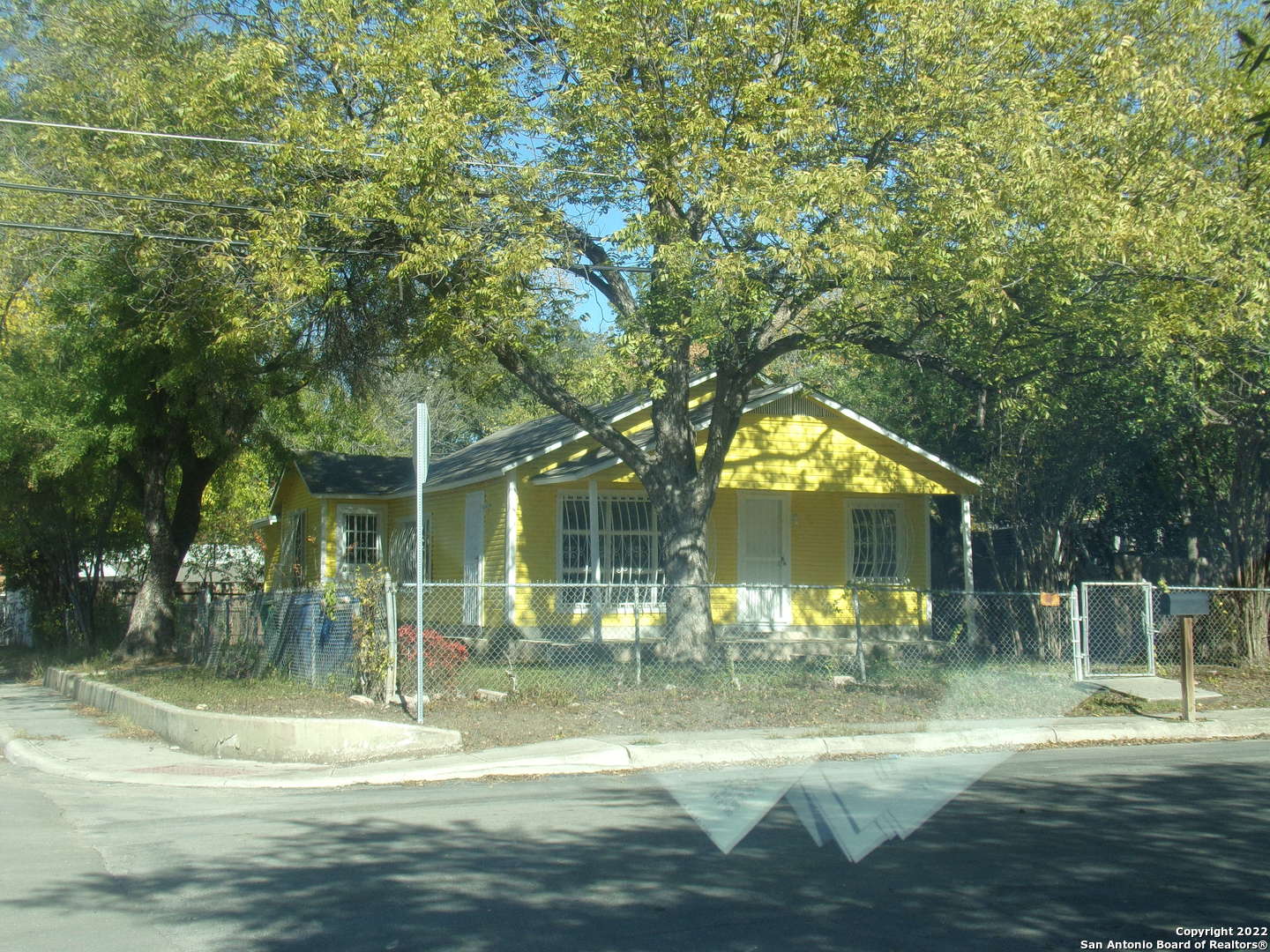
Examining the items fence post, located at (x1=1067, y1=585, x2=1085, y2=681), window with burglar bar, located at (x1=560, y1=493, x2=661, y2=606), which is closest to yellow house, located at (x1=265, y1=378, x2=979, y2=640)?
window with burglar bar, located at (x1=560, y1=493, x2=661, y2=606)

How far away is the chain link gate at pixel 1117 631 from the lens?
15219 millimetres

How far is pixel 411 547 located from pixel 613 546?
5.36 m

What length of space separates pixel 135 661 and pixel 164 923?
599 inches

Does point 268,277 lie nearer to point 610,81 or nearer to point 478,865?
point 610,81

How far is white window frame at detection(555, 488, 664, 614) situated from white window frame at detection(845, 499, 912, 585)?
12.6ft

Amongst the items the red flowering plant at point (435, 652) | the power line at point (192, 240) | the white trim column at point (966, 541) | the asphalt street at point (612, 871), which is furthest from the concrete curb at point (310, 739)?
the white trim column at point (966, 541)

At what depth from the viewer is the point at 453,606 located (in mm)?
20719

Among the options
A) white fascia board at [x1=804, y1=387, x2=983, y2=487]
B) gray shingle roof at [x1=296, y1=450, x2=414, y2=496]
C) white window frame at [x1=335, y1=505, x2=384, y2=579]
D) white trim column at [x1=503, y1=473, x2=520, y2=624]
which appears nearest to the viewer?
white trim column at [x1=503, y1=473, x2=520, y2=624]

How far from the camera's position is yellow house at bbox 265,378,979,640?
18859 mm

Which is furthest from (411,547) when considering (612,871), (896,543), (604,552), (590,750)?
(612,871)

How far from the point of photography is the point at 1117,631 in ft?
54.3

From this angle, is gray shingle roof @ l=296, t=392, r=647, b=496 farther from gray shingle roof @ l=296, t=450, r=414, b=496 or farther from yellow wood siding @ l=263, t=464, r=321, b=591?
yellow wood siding @ l=263, t=464, r=321, b=591

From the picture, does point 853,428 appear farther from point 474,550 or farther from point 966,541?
point 474,550

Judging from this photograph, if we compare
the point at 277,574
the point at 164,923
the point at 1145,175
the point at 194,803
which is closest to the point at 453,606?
the point at 277,574
